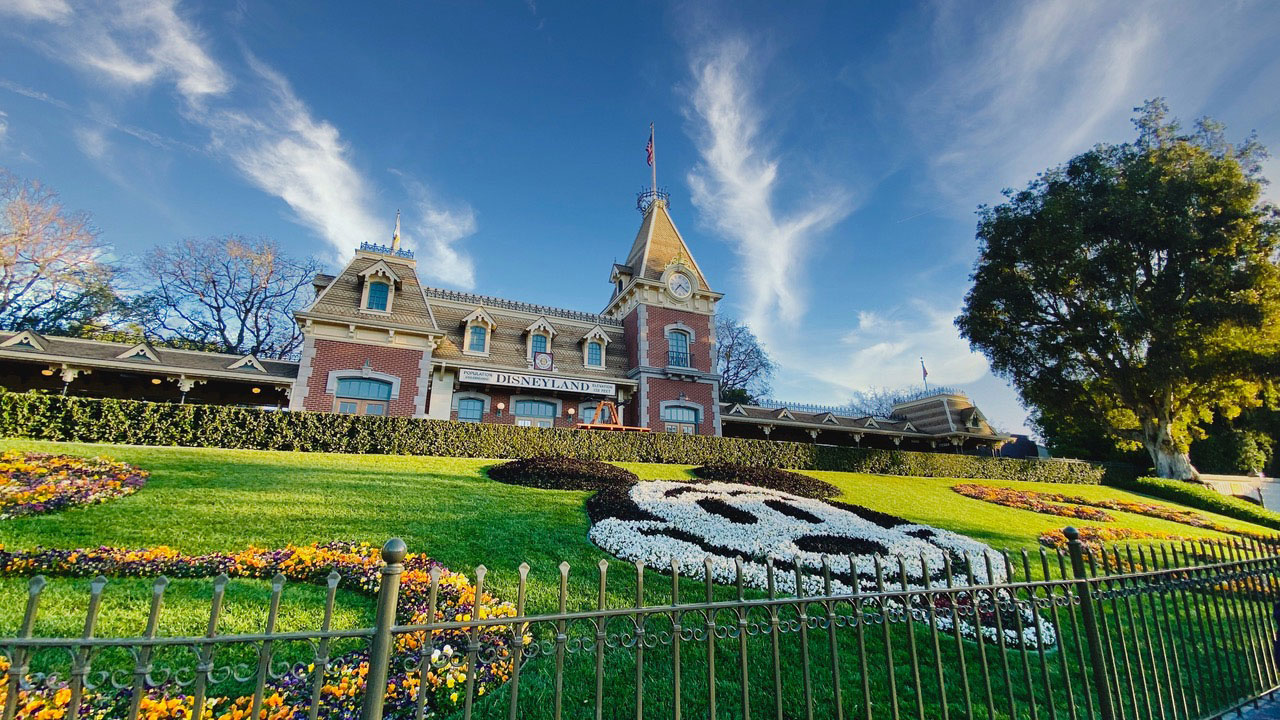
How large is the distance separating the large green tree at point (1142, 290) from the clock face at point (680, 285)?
49.3ft

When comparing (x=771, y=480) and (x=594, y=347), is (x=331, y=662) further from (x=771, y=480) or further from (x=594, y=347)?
(x=594, y=347)

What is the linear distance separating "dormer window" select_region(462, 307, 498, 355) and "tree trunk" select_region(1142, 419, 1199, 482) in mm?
30892

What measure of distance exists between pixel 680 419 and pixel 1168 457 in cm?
2286

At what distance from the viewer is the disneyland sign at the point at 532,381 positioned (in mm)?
20109

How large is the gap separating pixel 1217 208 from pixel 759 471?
2351 cm

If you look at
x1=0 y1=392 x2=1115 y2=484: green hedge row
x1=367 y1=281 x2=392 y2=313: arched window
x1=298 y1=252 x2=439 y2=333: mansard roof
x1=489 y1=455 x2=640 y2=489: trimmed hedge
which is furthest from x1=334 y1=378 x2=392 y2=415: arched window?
x1=489 y1=455 x2=640 y2=489: trimmed hedge

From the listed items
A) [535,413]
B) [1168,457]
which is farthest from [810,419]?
[1168,457]

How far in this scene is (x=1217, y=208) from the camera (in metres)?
21.8

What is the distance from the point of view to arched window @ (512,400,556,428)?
70.9ft

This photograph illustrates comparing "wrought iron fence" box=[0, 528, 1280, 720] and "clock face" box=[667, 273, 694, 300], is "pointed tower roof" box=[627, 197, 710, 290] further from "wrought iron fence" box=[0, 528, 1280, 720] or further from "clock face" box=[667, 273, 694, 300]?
"wrought iron fence" box=[0, 528, 1280, 720]

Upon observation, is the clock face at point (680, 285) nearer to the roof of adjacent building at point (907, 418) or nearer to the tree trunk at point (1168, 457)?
the roof of adjacent building at point (907, 418)

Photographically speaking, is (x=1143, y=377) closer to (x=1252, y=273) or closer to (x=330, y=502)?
(x=1252, y=273)

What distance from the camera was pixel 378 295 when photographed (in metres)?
19.7

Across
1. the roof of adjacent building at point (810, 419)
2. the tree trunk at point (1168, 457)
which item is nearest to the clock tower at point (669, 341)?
the roof of adjacent building at point (810, 419)
